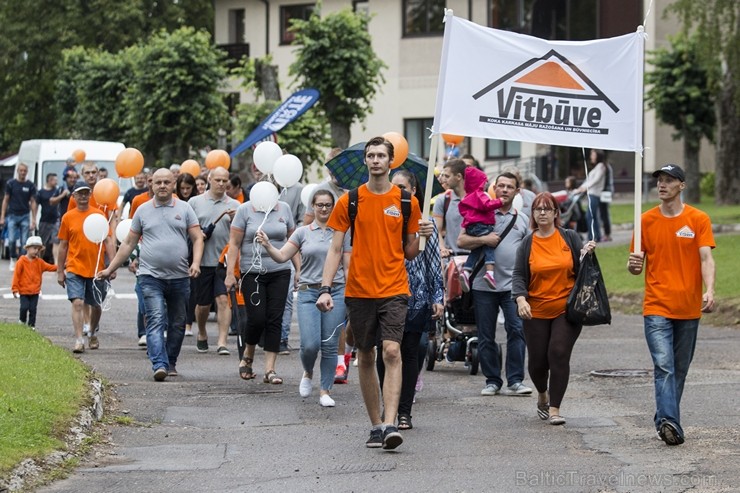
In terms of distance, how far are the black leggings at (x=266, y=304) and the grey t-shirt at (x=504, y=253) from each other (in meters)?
1.74

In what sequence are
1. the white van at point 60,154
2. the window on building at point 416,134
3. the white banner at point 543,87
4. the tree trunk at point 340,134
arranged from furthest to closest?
the window on building at point 416,134 < the tree trunk at point 340,134 < the white van at point 60,154 < the white banner at point 543,87

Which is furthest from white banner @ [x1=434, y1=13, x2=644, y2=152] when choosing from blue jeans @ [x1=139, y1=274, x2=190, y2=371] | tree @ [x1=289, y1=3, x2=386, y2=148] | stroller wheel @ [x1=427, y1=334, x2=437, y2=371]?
tree @ [x1=289, y1=3, x2=386, y2=148]

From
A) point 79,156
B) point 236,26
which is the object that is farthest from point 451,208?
point 236,26

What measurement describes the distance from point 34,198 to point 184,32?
10.3 metres

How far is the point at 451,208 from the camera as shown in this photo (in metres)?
14.1

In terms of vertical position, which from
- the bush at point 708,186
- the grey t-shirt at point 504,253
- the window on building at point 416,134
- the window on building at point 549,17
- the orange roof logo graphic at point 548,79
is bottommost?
the grey t-shirt at point 504,253

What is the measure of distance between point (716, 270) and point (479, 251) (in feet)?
35.3

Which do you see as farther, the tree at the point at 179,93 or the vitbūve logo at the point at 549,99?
the tree at the point at 179,93

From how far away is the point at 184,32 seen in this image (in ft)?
126

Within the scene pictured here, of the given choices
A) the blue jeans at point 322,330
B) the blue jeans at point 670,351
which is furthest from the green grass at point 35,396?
the blue jeans at point 670,351

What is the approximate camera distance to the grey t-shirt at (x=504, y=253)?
13.0 m

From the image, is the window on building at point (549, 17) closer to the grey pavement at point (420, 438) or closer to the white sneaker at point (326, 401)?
the grey pavement at point (420, 438)

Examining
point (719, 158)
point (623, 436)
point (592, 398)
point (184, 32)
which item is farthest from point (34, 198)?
point (623, 436)

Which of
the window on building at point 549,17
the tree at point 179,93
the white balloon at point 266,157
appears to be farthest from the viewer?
the window on building at point 549,17
